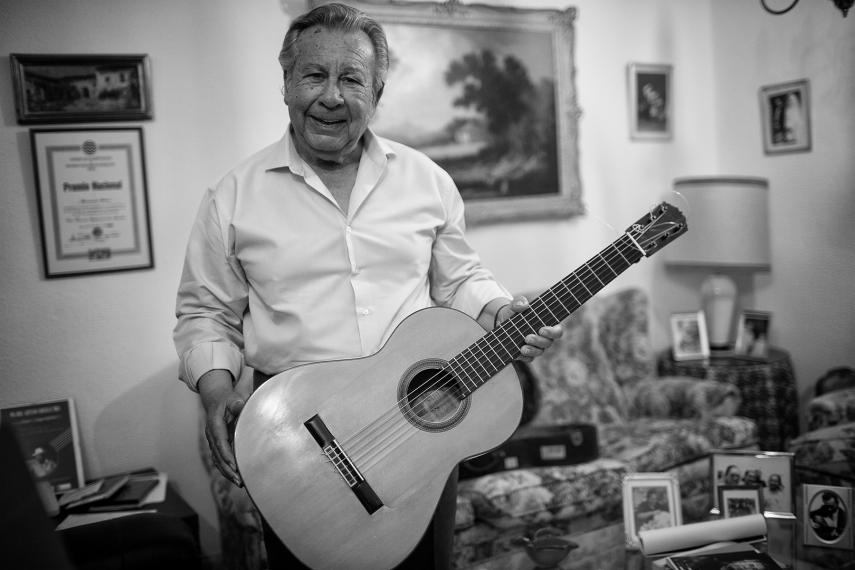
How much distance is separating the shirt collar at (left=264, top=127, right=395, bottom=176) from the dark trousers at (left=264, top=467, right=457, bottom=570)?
26.5 inches

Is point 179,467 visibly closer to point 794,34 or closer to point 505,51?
point 505,51

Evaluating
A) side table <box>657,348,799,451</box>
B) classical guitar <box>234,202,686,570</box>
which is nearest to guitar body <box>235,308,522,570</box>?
classical guitar <box>234,202,686,570</box>

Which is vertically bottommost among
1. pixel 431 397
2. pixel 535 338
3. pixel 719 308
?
pixel 719 308

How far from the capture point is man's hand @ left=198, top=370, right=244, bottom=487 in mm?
1243

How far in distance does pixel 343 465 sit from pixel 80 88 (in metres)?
1.77

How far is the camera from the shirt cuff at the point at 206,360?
4.44 ft

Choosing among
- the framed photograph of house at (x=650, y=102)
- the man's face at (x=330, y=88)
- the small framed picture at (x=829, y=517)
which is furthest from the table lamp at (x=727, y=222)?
the man's face at (x=330, y=88)

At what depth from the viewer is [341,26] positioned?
1.39m

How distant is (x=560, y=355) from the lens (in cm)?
295

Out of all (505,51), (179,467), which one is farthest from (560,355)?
(179,467)

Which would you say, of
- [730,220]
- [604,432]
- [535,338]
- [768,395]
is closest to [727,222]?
[730,220]

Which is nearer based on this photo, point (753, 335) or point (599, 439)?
point (599, 439)

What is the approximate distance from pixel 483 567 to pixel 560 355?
4.75 ft

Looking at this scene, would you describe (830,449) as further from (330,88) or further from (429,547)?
(330,88)
